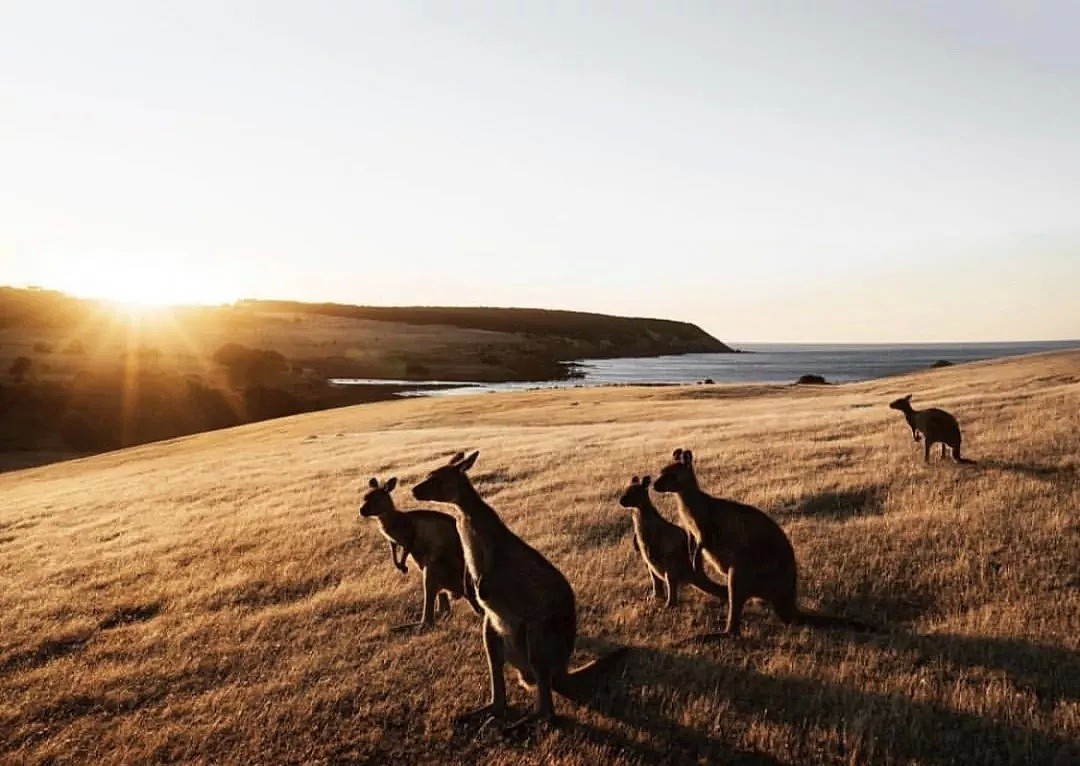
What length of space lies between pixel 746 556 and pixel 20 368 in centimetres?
9038

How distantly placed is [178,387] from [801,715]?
7793 cm

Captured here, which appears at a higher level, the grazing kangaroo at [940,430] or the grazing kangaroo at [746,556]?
the grazing kangaroo at [940,430]

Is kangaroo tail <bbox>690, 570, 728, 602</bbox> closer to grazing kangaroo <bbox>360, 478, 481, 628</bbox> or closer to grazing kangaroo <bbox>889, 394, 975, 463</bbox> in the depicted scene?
grazing kangaroo <bbox>360, 478, 481, 628</bbox>

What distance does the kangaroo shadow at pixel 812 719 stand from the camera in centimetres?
714

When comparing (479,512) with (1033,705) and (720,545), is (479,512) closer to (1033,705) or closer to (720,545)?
(720,545)

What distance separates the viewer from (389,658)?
966 cm

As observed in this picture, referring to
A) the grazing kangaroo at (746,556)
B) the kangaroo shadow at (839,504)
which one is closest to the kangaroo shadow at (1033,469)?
the kangaroo shadow at (839,504)

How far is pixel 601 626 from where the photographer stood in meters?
10.2

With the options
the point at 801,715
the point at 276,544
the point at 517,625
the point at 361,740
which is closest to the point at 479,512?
the point at 517,625

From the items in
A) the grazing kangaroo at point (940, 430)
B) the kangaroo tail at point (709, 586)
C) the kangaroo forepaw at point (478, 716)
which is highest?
the grazing kangaroo at point (940, 430)

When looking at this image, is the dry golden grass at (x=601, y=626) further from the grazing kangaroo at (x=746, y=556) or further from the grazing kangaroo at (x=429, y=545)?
the grazing kangaroo at (x=429, y=545)

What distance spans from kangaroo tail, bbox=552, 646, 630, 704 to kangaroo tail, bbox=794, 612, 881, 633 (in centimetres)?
239

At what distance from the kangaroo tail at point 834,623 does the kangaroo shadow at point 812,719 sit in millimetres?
1335

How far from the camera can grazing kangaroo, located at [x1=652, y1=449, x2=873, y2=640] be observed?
9414 mm
